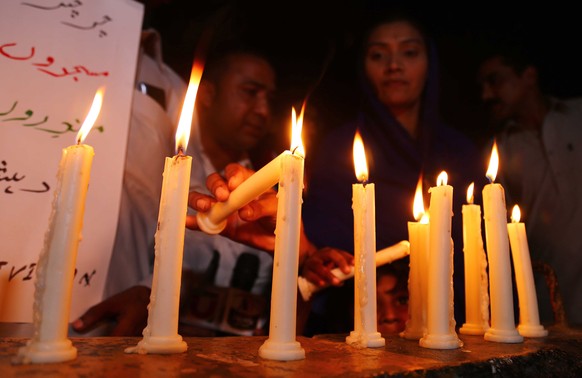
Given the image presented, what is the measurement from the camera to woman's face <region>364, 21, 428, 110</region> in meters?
1.84

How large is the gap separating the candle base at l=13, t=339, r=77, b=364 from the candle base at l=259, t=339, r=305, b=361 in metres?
0.27

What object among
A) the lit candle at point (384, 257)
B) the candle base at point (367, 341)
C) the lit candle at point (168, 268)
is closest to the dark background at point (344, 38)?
the lit candle at point (384, 257)

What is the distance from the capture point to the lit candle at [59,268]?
575mm

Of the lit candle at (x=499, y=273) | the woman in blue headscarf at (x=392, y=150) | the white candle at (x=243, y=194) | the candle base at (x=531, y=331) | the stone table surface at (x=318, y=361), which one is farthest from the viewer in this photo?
the woman in blue headscarf at (x=392, y=150)

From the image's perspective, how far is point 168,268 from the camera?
2.16 feet

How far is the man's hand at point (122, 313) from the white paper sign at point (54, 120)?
3cm

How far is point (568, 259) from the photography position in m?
1.72

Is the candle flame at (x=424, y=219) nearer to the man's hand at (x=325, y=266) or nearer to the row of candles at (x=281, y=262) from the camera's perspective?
the row of candles at (x=281, y=262)

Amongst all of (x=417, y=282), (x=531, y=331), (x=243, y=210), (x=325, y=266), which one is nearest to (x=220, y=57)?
(x=243, y=210)

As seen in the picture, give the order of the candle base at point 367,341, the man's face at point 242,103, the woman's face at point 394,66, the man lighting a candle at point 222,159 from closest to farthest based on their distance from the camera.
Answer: the candle base at point 367,341, the man lighting a candle at point 222,159, the man's face at point 242,103, the woman's face at point 394,66

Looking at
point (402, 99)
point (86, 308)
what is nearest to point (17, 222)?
point (86, 308)

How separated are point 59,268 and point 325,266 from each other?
0.81m

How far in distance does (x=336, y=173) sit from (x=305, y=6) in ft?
2.26

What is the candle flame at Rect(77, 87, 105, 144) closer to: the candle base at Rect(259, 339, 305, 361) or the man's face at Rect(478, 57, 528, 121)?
the candle base at Rect(259, 339, 305, 361)
